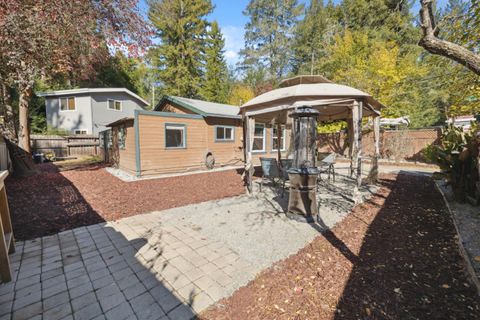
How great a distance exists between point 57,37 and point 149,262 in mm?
7781

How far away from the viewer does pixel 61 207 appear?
15.3 feet

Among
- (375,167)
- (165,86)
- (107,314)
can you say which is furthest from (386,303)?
(165,86)

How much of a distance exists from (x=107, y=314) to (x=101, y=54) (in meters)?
9.24

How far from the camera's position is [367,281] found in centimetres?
229

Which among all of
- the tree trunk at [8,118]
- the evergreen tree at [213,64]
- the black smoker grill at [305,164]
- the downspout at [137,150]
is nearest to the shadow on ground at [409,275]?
the black smoker grill at [305,164]

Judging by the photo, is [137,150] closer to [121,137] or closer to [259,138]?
[121,137]

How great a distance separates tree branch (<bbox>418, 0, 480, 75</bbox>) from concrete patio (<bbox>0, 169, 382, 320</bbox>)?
9.80ft

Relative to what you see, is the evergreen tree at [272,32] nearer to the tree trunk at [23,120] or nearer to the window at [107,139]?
the window at [107,139]

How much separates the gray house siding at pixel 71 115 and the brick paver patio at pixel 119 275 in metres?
17.9

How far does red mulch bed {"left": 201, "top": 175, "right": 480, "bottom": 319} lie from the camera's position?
190 cm

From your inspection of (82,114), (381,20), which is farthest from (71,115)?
(381,20)

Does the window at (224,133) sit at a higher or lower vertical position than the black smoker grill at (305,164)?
higher

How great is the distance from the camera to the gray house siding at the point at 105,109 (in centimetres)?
1762


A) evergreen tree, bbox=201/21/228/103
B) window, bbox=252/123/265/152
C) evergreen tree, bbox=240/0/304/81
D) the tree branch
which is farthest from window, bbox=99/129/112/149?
evergreen tree, bbox=240/0/304/81
